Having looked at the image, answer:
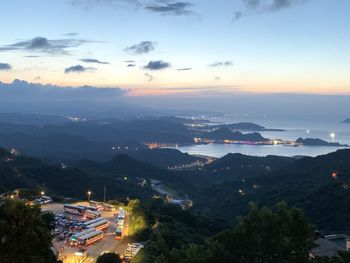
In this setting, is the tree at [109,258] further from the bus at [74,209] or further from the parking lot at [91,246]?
the bus at [74,209]

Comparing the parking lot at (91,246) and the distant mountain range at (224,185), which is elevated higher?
the parking lot at (91,246)

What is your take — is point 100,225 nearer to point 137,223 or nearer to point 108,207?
point 137,223

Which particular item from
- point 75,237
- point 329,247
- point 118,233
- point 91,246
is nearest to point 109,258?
point 91,246

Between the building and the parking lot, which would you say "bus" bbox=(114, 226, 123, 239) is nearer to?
the parking lot

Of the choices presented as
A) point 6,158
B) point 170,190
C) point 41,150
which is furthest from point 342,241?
point 41,150

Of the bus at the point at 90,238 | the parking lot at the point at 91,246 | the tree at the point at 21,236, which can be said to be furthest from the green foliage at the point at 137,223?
the tree at the point at 21,236

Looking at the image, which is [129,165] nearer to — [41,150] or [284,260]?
[41,150]

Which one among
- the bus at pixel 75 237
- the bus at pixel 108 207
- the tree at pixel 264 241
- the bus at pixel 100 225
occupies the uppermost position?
the tree at pixel 264 241
